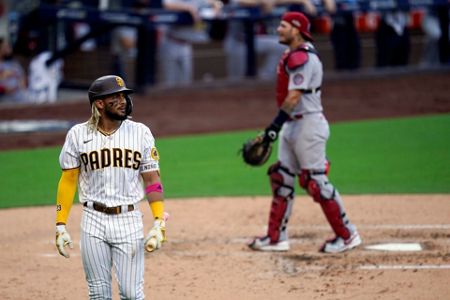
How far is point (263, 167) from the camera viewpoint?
11.6 m

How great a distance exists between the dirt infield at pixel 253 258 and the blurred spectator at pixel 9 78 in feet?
22.3

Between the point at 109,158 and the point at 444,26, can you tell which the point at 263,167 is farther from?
the point at 444,26

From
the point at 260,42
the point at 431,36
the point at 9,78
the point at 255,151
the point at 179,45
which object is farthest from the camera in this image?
the point at 431,36

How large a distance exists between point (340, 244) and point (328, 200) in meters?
0.38

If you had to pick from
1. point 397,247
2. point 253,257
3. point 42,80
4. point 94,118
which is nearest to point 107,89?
point 94,118

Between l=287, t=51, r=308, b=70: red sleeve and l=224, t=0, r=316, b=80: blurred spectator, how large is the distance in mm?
9388

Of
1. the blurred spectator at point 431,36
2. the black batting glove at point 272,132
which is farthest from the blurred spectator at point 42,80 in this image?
the black batting glove at point 272,132

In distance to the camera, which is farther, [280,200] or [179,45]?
[179,45]

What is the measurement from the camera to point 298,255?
7.88 meters

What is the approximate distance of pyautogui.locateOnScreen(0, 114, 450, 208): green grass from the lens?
412 inches

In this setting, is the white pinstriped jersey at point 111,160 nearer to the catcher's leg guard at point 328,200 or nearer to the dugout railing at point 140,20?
the catcher's leg guard at point 328,200

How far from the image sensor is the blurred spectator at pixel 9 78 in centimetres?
1614

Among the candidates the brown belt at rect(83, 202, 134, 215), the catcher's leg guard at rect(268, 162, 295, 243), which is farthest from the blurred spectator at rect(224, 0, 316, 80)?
the brown belt at rect(83, 202, 134, 215)

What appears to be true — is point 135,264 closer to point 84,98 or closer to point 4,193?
point 4,193
